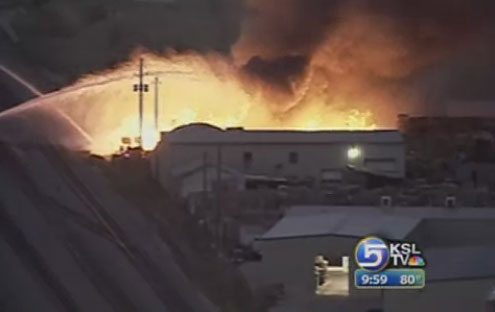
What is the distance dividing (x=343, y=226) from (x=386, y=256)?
1.19 metres

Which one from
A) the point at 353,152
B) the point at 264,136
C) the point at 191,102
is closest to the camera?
the point at 353,152

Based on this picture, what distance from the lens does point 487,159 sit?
624 inches

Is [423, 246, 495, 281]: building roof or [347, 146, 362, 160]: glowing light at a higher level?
[347, 146, 362, 160]: glowing light

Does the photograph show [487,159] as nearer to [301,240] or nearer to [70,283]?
[301,240]

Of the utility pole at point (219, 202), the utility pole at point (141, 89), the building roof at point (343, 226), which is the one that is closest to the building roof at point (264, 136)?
the utility pole at point (219, 202)

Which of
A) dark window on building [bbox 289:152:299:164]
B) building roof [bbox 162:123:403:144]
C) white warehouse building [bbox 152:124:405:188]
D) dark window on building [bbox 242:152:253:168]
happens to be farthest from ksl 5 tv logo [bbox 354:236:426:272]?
building roof [bbox 162:123:403:144]

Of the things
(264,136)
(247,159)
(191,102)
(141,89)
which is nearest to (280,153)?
(247,159)

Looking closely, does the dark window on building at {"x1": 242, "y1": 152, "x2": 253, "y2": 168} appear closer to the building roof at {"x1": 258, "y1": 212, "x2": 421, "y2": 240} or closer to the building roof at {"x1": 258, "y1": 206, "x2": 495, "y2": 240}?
the building roof at {"x1": 258, "y1": 206, "x2": 495, "y2": 240}
